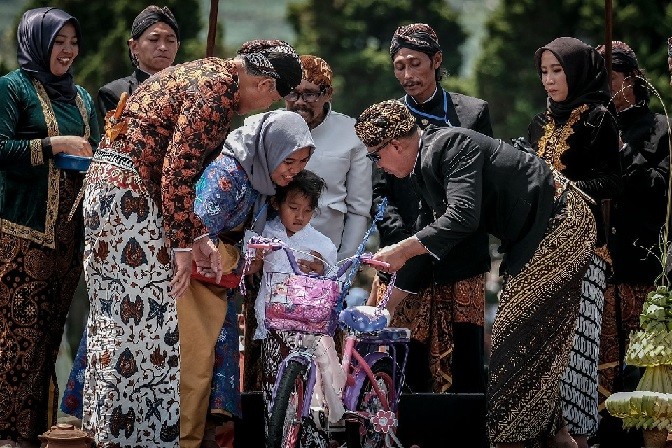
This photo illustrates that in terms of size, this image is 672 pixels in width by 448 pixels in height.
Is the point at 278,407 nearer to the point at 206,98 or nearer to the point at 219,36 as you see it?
the point at 206,98

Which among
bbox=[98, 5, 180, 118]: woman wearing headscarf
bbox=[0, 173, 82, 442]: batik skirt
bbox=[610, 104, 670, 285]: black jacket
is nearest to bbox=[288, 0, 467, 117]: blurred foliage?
bbox=[610, 104, 670, 285]: black jacket

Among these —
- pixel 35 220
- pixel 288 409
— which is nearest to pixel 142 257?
pixel 288 409

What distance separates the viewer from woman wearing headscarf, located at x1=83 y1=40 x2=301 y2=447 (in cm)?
575

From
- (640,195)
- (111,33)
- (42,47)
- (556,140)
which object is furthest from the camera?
(111,33)

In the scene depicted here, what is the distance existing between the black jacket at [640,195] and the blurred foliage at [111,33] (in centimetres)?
1635

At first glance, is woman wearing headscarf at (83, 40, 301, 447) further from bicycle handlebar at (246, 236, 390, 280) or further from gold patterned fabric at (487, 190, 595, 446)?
gold patterned fabric at (487, 190, 595, 446)

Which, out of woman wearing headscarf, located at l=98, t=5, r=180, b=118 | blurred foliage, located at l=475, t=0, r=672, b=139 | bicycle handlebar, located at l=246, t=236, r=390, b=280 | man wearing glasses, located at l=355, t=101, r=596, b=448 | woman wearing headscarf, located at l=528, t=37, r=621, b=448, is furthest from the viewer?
blurred foliage, located at l=475, t=0, r=672, b=139

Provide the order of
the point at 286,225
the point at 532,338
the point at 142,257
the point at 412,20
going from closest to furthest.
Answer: the point at 142,257 → the point at 532,338 → the point at 286,225 → the point at 412,20

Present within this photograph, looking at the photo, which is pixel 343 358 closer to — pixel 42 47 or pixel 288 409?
pixel 288 409

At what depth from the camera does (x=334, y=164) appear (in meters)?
7.30

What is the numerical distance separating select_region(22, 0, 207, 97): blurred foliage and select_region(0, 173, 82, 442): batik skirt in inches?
675

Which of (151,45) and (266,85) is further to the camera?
(151,45)

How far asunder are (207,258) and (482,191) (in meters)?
1.34

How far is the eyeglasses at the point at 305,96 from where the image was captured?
7305mm
